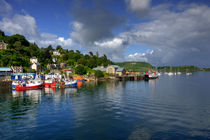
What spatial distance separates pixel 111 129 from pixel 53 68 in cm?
13581

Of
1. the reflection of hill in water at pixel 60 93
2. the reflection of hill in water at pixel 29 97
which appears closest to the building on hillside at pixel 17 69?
the reflection of hill in water at pixel 60 93

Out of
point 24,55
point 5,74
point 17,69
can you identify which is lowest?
point 5,74

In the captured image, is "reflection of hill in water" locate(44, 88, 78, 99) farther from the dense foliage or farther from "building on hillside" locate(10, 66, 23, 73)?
the dense foliage

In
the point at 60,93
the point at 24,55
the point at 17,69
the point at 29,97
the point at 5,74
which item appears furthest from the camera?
the point at 24,55

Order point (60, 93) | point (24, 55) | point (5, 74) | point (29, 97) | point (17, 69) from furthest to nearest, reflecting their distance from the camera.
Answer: point (24, 55) → point (17, 69) → point (5, 74) → point (60, 93) → point (29, 97)

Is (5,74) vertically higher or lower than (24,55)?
lower

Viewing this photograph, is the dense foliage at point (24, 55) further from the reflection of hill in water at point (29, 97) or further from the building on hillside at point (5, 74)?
the reflection of hill in water at point (29, 97)

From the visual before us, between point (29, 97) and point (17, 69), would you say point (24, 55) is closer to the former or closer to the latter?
point (17, 69)

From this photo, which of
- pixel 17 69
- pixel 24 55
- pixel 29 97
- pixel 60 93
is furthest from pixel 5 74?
pixel 24 55

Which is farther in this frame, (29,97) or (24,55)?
(24,55)

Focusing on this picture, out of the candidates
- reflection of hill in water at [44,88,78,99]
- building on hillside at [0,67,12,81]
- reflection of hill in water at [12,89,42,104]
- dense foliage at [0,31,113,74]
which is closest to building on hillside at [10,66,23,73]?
dense foliage at [0,31,113,74]

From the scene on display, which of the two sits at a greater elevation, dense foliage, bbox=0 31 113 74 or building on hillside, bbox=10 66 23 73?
dense foliage, bbox=0 31 113 74

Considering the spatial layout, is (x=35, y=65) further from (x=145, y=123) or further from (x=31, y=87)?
(x=145, y=123)

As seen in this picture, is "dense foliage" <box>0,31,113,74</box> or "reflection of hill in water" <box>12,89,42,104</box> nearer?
"reflection of hill in water" <box>12,89,42,104</box>
